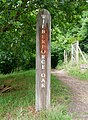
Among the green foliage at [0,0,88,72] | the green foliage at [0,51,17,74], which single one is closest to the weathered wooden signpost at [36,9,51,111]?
the green foliage at [0,0,88,72]

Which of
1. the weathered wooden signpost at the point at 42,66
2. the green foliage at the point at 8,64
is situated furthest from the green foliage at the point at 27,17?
the green foliage at the point at 8,64

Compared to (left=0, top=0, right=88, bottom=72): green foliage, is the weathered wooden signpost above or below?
below

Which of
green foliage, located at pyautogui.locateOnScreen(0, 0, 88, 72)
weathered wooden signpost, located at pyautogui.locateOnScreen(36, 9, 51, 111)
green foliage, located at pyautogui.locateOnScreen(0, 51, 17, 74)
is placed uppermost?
green foliage, located at pyautogui.locateOnScreen(0, 0, 88, 72)

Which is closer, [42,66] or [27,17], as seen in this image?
[42,66]

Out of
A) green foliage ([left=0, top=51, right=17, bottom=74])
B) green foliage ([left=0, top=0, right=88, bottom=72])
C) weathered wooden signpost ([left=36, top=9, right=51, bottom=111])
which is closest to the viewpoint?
weathered wooden signpost ([left=36, top=9, right=51, bottom=111])

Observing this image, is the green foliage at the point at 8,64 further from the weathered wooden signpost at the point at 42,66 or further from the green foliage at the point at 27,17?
the weathered wooden signpost at the point at 42,66

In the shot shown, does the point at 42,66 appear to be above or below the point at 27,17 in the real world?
below

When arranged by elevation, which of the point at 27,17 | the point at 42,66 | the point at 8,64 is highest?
the point at 27,17

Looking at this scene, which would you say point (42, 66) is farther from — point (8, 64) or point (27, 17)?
point (8, 64)

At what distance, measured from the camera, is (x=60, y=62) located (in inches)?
936

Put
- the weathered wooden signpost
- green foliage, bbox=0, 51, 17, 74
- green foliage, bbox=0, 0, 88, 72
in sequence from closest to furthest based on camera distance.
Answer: the weathered wooden signpost
green foliage, bbox=0, 0, 88, 72
green foliage, bbox=0, 51, 17, 74

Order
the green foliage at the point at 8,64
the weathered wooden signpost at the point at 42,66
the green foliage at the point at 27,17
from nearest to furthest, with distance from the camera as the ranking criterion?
the weathered wooden signpost at the point at 42,66 → the green foliage at the point at 27,17 → the green foliage at the point at 8,64

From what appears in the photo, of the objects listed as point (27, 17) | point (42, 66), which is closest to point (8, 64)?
point (27, 17)

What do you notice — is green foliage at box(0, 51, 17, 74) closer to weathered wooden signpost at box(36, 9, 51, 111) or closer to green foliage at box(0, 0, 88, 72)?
green foliage at box(0, 0, 88, 72)
